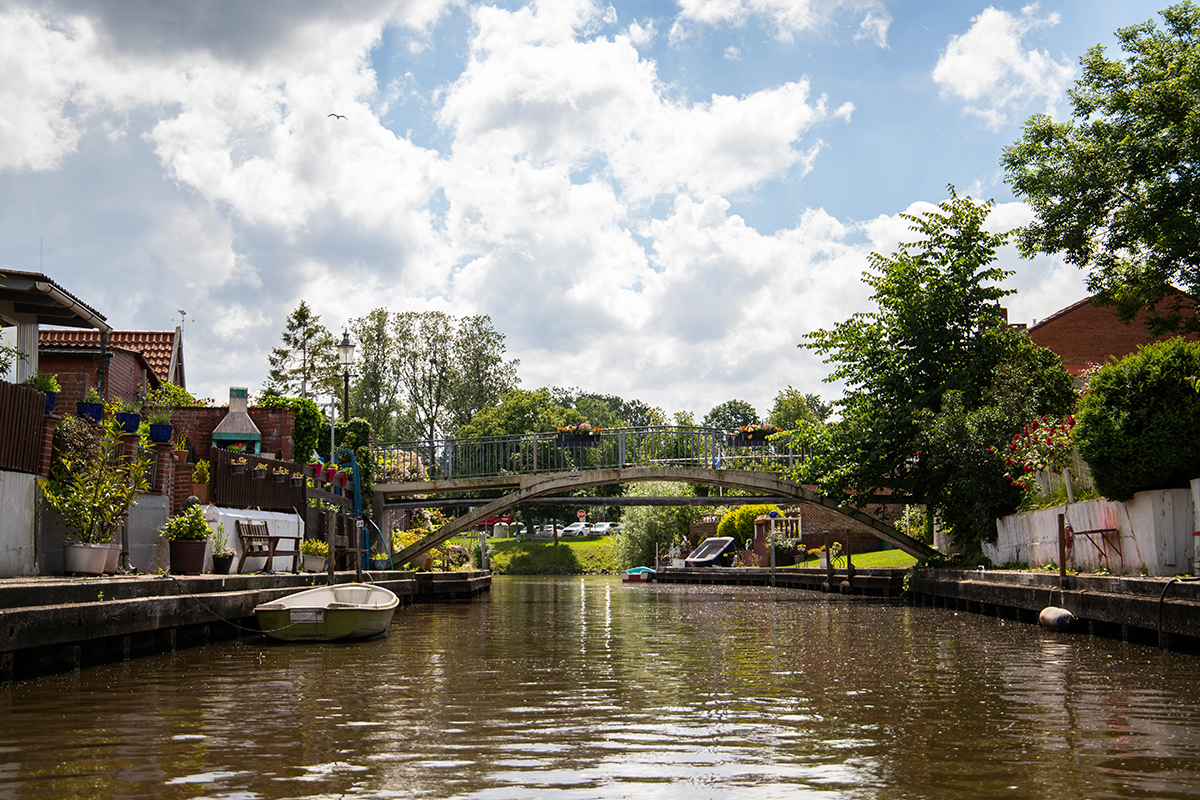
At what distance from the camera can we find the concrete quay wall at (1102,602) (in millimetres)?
10008

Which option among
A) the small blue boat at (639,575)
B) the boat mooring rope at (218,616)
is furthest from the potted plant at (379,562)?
the small blue boat at (639,575)

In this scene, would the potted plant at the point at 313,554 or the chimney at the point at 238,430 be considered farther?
the chimney at the point at 238,430

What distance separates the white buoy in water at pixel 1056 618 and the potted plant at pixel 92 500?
11265 millimetres

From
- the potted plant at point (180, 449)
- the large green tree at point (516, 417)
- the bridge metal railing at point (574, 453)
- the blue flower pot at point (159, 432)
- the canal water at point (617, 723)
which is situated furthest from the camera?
the large green tree at point (516, 417)

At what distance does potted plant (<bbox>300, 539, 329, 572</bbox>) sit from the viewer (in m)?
19.2

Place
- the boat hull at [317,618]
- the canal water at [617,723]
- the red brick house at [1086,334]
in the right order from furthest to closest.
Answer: the red brick house at [1086,334] < the boat hull at [317,618] < the canal water at [617,723]

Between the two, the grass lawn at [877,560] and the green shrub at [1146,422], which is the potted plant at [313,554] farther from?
the grass lawn at [877,560]

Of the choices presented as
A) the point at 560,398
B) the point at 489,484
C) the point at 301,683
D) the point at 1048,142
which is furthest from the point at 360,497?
the point at 560,398

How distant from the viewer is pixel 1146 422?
11.6m

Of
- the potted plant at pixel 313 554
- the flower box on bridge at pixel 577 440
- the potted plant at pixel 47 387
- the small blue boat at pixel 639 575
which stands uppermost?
the flower box on bridge at pixel 577 440

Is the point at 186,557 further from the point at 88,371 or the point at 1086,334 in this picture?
the point at 1086,334

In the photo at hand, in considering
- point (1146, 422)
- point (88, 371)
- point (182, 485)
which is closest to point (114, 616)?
point (182, 485)

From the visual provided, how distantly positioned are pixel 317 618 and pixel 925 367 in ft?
52.3

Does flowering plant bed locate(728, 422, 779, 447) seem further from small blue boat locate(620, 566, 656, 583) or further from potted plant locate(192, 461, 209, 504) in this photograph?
small blue boat locate(620, 566, 656, 583)
